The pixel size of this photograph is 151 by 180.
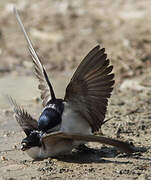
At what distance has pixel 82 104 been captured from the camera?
13.9ft

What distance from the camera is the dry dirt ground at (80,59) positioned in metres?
4.07

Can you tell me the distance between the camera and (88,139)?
3.80m

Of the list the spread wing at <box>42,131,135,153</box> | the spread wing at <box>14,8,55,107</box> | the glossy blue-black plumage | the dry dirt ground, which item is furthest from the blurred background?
the spread wing at <box>42,131,135,153</box>

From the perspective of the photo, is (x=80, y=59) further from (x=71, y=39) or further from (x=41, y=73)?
(x=41, y=73)

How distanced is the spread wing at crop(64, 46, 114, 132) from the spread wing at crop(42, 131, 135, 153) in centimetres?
29

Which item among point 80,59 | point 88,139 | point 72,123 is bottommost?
point 88,139

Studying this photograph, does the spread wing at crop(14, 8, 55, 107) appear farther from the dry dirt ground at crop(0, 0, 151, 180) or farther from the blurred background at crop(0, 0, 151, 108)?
the blurred background at crop(0, 0, 151, 108)

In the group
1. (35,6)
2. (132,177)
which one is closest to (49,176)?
(132,177)

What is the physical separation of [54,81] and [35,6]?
369cm

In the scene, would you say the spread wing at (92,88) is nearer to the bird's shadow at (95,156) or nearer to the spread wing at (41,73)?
the bird's shadow at (95,156)

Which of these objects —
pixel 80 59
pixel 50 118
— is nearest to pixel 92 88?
pixel 50 118

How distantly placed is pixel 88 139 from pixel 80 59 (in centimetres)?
466

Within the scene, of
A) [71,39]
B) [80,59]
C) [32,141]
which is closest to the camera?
[32,141]

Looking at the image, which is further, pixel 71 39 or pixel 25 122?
pixel 71 39
